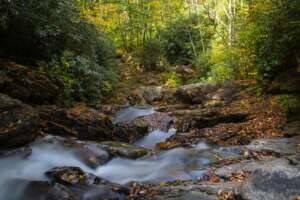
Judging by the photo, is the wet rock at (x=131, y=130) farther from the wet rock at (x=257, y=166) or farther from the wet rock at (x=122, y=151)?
the wet rock at (x=257, y=166)

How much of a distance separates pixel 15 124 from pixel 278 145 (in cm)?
576

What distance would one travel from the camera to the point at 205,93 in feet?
46.6

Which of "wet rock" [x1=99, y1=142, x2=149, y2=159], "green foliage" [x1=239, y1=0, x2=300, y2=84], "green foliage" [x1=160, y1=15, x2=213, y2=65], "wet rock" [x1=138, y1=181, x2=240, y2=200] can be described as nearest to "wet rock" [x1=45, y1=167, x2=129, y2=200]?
"wet rock" [x1=138, y1=181, x2=240, y2=200]

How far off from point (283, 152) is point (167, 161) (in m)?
2.53

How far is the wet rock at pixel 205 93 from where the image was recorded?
44.2 ft

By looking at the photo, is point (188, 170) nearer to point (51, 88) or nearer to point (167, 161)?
point (167, 161)

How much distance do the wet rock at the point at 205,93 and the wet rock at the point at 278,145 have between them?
524 cm

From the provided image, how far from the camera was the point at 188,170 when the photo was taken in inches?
272

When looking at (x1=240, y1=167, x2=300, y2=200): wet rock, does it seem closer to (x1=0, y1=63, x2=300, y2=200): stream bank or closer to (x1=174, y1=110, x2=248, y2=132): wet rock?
(x1=0, y1=63, x2=300, y2=200): stream bank

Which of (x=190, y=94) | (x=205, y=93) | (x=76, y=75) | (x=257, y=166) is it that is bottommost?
(x=190, y=94)

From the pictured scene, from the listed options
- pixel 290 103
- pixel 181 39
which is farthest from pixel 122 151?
pixel 181 39

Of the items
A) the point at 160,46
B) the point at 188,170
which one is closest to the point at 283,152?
the point at 188,170

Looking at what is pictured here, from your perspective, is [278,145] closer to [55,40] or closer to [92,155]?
[92,155]

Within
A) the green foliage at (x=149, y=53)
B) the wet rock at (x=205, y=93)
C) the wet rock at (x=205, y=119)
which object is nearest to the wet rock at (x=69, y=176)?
the wet rock at (x=205, y=119)
